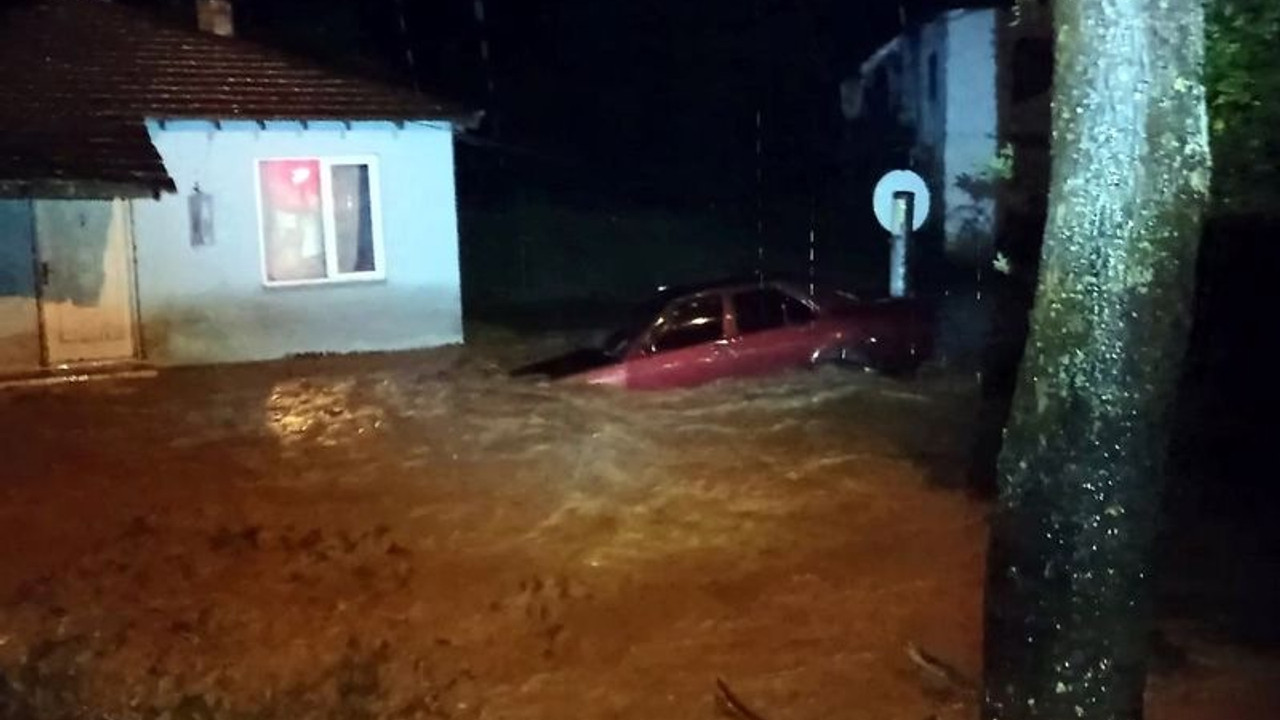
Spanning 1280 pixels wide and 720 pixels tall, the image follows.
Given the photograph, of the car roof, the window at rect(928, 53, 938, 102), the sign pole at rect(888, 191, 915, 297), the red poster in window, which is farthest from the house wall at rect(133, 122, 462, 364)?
the window at rect(928, 53, 938, 102)

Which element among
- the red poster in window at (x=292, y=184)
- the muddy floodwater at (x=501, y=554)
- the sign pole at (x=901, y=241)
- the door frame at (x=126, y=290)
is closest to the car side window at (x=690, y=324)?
the muddy floodwater at (x=501, y=554)

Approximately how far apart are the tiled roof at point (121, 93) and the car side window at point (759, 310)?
5.09 m

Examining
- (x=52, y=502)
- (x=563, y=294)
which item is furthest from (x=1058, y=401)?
(x=563, y=294)

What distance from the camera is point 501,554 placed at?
396 inches

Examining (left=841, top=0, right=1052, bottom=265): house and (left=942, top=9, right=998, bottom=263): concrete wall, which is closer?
(left=841, top=0, right=1052, bottom=265): house

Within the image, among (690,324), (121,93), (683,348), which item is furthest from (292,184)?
(683,348)

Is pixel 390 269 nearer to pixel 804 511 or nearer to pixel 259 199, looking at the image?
pixel 259 199

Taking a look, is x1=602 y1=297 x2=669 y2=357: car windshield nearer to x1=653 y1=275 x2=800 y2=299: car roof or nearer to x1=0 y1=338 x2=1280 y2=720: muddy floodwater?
x1=653 y1=275 x2=800 y2=299: car roof

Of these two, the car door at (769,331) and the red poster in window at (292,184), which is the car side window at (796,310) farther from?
the red poster in window at (292,184)

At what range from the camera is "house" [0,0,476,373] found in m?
17.0

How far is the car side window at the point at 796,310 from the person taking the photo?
1476 centimetres

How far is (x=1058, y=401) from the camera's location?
5242 mm

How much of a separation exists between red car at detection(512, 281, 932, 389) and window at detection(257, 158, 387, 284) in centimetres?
413

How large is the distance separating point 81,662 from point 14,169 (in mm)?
9471
